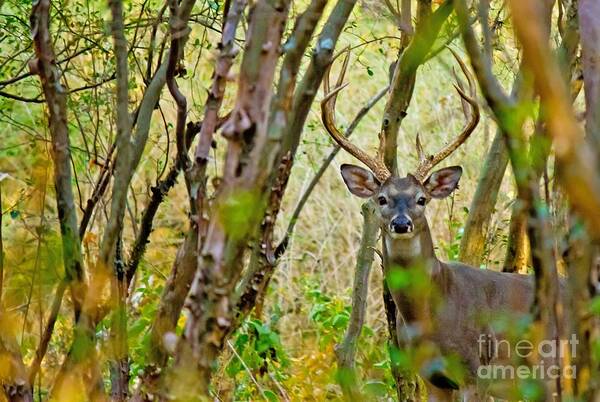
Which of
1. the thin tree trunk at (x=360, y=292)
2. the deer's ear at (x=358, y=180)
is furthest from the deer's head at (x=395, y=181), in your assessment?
the thin tree trunk at (x=360, y=292)

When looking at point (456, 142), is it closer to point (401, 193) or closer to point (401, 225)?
point (401, 193)

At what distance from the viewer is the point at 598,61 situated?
2.52 m

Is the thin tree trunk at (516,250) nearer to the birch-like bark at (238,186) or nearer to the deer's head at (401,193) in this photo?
the deer's head at (401,193)

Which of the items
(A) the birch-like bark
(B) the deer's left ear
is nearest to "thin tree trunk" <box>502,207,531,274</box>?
(B) the deer's left ear

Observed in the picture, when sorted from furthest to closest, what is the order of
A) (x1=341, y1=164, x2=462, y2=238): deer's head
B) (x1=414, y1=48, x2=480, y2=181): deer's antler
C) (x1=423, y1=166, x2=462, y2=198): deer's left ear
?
(x1=423, y1=166, x2=462, y2=198): deer's left ear → (x1=414, y1=48, x2=480, y2=181): deer's antler → (x1=341, y1=164, x2=462, y2=238): deer's head

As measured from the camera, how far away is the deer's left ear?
22.6 ft

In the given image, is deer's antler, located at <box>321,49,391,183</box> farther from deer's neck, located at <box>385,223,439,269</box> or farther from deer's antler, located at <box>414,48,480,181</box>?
deer's neck, located at <box>385,223,439,269</box>

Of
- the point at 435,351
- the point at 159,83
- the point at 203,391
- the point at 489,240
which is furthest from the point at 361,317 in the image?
the point at 203,391

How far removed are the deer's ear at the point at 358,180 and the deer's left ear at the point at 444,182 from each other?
1.01 ft

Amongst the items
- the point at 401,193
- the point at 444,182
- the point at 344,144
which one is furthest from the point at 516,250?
the point at 344,144

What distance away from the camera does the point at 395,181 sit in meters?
6.52

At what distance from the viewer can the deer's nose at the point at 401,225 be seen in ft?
20.3

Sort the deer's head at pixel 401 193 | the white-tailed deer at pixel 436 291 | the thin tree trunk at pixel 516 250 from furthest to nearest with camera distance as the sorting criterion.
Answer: the thin tree trunk at pixel 516 250 → the deer's head at pixel 401 193 → the white-tailed deer at pixel 436 291

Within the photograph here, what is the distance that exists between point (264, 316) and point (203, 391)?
24.4 ft
